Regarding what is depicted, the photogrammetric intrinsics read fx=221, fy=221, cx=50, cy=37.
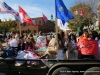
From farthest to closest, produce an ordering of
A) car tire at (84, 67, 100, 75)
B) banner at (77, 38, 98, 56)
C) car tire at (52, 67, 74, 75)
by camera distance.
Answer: banner at (77, 38, 98, 56), car tire at (52, 67, 74, 75), car tire at (84, 67, 100, 75)

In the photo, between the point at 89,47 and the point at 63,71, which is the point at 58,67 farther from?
the point at 89,47

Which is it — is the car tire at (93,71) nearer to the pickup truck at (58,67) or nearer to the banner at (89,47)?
the pickup truck at (58,67)

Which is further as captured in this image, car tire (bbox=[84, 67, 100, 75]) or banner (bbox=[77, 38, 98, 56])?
banner (bbox=[77, 38, 98, 56])

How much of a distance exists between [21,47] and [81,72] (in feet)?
9.52

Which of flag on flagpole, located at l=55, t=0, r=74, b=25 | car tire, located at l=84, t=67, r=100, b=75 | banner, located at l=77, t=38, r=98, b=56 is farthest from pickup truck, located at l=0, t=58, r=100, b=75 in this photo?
flag on flagpole, located at l=55, t=0, r=74, b=25

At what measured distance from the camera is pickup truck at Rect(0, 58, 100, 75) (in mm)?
6133

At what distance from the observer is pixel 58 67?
250 inches

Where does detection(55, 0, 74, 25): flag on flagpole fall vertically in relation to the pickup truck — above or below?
above

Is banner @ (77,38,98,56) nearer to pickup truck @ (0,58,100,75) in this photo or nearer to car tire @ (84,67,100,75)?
pickup truck @ (0,58,100,75)

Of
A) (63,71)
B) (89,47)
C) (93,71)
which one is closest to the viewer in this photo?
(93,71)

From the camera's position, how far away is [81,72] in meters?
6.32

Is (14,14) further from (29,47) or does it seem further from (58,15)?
(58,15)

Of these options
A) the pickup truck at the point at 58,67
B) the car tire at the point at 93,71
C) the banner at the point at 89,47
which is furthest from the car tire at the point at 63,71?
the banner at the point at 89,47

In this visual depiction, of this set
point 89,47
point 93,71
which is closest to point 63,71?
point 93,71
